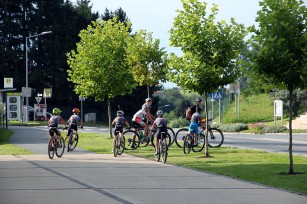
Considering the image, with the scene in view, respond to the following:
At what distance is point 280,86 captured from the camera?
52.4 ft

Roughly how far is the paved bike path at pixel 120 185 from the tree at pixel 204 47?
332 centimetres

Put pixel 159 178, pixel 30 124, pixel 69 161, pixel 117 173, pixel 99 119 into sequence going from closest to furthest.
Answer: pixel 159 178, pixel 117 173, pixel 69 161, pixel 30 124, pixel 99 119

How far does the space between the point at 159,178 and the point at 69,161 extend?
5739 mm

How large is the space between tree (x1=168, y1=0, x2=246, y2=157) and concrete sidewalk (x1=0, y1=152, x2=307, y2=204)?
3.48 m

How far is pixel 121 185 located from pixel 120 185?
0.02 m

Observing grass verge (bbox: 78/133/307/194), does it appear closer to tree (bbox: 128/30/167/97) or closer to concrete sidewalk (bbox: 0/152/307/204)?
concrete sidewalk (bbox: 0/152/307/204)

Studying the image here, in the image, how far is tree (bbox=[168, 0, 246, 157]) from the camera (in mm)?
20906

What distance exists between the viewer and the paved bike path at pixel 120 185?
1151 cm

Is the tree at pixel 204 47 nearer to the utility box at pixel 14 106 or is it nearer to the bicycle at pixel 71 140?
the bicycle at pixel 71 140

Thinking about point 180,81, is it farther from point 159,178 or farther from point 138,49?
point 138,49

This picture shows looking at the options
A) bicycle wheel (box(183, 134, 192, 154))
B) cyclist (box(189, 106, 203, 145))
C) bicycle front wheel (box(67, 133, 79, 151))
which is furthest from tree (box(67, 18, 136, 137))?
bicycle wheel (box(183, 134, 192, 154))

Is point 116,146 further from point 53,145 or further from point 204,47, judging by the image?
point 204,47

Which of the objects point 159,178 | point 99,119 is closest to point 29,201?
point 159,178

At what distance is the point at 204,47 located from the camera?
68.9ft
